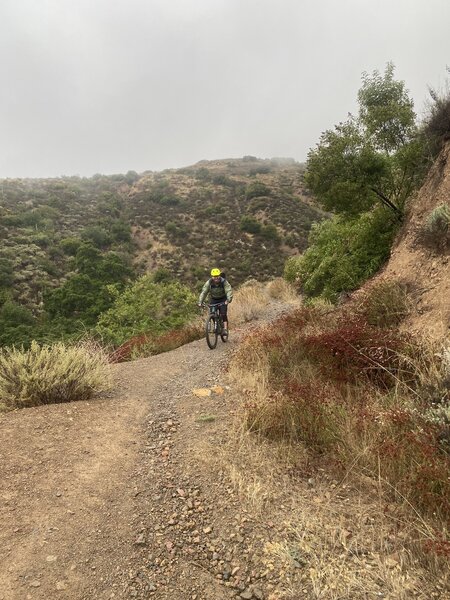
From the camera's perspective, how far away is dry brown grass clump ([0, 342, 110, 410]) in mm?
5363

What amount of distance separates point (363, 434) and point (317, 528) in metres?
1.14

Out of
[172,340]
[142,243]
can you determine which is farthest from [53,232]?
[172,340]

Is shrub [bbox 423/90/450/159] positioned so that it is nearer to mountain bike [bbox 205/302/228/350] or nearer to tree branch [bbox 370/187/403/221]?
tree branch [bbox 370/187/403/221]

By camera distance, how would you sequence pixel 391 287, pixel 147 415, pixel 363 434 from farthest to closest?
pixel 391 287 → pixel 147 415 → pixel 363 434

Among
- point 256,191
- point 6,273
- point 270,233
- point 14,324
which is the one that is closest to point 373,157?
point 14,324

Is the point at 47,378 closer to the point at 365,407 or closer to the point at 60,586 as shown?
the point at 60,586

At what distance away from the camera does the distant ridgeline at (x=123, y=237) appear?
23.1 meters

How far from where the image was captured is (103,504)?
3.46 metres

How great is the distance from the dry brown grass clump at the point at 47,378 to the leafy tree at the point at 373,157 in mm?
8162

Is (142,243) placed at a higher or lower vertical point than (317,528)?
higher

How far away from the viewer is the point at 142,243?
39.6 meters

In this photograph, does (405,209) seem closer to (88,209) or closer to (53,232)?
(53,232)

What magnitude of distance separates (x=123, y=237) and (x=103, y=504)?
37.5 metres

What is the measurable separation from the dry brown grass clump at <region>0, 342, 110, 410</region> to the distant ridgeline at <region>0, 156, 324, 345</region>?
41.1ft
